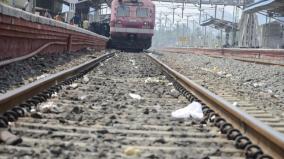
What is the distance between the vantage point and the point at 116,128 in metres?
4.54

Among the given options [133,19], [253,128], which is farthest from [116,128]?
[133,19]

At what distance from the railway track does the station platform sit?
A: 2.67 meters

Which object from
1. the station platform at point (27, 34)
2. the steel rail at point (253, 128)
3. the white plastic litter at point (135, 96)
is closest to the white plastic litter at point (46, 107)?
the white plastic litter at point (135, 96)

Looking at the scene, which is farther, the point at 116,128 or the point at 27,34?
the point at 27,34

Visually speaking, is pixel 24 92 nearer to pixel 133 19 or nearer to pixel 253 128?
pixel 253 128

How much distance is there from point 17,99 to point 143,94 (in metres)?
2.69

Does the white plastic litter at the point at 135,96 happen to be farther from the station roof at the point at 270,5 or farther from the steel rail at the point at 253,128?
the station roof at the point at 270,5

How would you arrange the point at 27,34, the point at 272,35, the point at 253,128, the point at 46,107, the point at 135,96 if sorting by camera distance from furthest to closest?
the point at 272,35, the point at 27,34, the point at 135,96, the point at 46,107, the point at 253,128

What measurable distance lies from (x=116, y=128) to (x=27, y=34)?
6926mm

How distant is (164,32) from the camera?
131 m

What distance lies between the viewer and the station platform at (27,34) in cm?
903

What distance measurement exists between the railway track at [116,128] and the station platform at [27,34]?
267 cm

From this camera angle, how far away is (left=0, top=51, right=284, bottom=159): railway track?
3.62m

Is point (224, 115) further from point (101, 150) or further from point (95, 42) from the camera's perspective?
point (95, 42)
